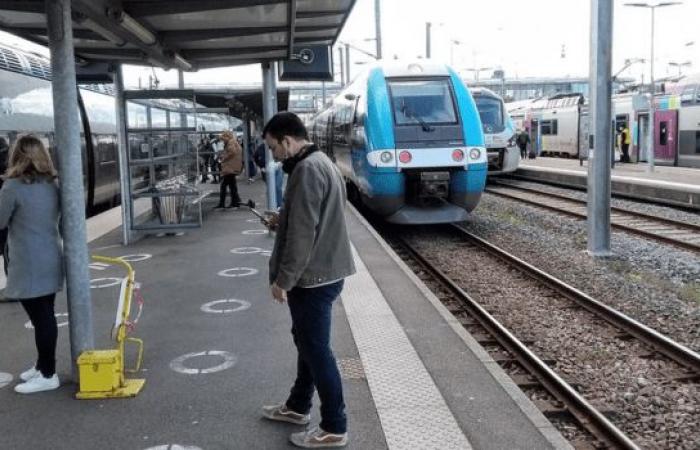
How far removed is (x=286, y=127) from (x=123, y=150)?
6.96 metres

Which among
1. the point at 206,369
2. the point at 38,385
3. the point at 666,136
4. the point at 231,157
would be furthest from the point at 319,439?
the point at 666,136

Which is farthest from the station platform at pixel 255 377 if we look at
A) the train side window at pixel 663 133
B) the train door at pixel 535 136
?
the train door at pixel 535 136

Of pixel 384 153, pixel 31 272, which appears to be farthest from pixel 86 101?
pixel 31 272

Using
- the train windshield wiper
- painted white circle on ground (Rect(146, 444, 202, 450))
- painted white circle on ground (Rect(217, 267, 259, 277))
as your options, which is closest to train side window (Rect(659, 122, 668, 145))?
the train windshield wiper

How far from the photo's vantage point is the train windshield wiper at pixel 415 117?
37.3 ft

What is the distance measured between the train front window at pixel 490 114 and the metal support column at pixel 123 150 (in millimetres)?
13097

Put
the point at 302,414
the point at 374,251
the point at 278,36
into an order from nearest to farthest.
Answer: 1. the point at 302,414
2. the point at 278,36
3. the point at 374,251

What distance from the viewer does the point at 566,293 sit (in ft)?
25.7

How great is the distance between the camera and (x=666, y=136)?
26641 mm

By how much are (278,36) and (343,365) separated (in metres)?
5.15

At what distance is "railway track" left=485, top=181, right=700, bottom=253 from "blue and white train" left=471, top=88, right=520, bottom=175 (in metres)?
1.14

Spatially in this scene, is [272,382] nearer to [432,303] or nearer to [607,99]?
[432,303]

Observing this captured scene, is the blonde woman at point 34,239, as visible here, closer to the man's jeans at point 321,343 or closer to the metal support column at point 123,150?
the man's jeans at point 321,343

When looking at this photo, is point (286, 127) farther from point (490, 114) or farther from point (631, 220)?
point (490, 114)
